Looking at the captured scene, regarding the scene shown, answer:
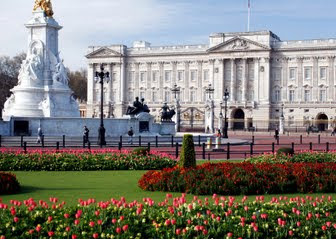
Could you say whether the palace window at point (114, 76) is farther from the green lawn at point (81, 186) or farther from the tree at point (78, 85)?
the green lawn at point (81, 186)

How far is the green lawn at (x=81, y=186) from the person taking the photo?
13461 millimetres

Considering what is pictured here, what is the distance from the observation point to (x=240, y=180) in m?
14.4

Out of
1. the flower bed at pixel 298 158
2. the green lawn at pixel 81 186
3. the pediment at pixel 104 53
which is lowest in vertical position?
the green lawn at pixel 81 186

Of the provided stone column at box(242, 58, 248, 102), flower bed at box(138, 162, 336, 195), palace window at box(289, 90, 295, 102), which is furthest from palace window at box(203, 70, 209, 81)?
flower bed at box(138, 162, 336, 195)

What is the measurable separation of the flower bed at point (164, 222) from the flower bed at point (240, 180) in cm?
431

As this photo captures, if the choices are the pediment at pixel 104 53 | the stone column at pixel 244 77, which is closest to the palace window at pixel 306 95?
the stone column at pixel 244 77

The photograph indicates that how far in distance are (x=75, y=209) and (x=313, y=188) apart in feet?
24.8

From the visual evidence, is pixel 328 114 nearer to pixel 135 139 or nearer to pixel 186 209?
pixel 135 139

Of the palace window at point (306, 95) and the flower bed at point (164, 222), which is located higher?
the palace window at point (306, 95)

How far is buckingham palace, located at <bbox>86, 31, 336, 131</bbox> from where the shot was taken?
95.0 meters

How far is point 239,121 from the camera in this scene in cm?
9831

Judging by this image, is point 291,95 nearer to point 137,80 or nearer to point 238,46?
point 238,46

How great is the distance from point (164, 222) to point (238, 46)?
9247cm

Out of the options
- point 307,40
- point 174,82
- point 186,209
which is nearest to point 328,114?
point 307,40
